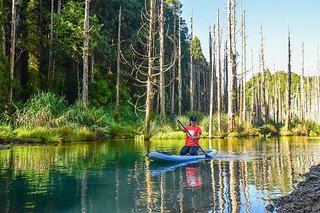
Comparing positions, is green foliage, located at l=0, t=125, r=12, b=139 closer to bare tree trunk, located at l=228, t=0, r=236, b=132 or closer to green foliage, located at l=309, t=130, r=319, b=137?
bare tree trunk, located at l=228, t=0, r=236, b=132

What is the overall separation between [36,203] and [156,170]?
492 cm

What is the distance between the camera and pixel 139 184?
8.92 m

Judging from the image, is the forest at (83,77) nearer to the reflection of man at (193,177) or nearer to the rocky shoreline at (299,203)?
the reflection of man at (193,177)

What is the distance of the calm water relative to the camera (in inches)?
267

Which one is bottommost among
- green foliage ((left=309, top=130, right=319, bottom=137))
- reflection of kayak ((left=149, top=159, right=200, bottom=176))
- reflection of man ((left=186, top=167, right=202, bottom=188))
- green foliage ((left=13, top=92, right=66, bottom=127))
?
reflection of man ((left=186, top=167, right=202, bottom=188))

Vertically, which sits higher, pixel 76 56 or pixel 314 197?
pixel 76 56

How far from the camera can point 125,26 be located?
39625 millimetres

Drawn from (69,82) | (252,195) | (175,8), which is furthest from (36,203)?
(175,8)

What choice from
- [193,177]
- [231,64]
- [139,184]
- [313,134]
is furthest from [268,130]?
[139,184]

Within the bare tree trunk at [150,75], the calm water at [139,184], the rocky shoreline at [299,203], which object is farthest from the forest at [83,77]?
the rocky shoreline at [299,203]

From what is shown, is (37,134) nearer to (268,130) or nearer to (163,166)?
(163,166)

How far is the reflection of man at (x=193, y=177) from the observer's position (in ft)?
29.3

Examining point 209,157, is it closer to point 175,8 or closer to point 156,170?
point 156,170

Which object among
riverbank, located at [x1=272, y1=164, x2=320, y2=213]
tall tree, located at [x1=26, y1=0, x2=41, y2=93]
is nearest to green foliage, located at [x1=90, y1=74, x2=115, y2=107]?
tall tree, located at [x1=26, y1=0, x2=41, y2=93]
